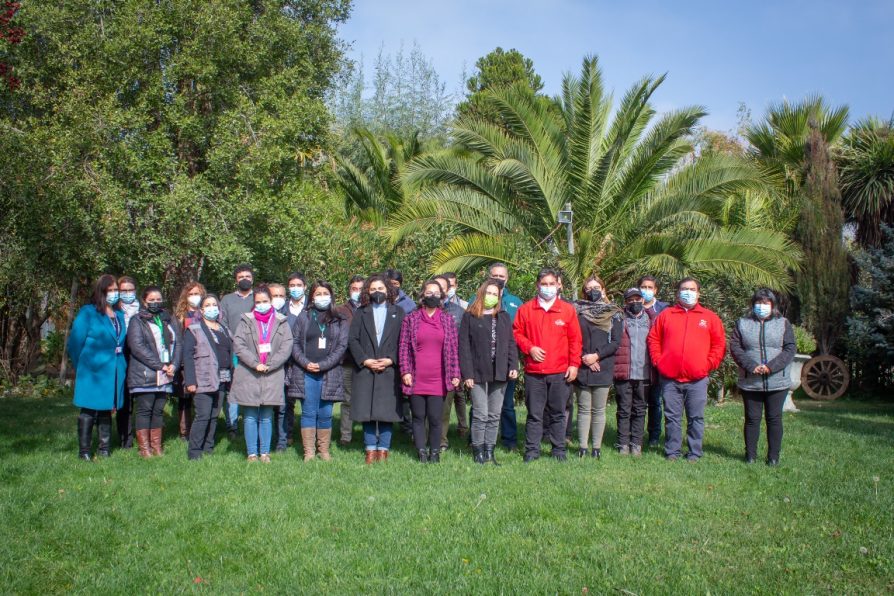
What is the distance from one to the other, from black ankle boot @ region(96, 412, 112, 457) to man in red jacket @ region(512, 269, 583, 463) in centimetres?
477

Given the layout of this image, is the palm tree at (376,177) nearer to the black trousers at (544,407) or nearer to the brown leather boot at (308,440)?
the brown leather boot at (308,440)

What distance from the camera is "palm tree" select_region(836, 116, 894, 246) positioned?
16.0m

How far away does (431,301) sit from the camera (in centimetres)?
835

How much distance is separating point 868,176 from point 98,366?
51.2 ft

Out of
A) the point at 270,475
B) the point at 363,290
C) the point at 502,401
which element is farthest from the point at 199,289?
the point at 502,401

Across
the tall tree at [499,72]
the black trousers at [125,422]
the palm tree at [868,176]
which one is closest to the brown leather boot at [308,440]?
the black trousers at [125,422]

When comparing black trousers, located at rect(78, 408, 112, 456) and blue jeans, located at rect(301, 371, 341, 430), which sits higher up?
blue jeans, located at rect(301, 371, 341, 430)

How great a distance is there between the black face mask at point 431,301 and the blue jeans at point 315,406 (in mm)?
1458

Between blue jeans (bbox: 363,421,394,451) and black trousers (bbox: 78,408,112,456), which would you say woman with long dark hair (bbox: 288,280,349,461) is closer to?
blue jeans (bbox: 363,421,394,451)

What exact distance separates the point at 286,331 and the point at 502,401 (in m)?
2.61

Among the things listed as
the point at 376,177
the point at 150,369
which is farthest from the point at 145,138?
the point at 376,177

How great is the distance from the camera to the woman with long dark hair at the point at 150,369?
334 inches

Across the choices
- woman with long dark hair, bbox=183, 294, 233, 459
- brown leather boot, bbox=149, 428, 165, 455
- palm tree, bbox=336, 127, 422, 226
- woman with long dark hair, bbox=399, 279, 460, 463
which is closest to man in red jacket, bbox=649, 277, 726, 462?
woman with long dark hair, bbox=399, 279, 460, 463

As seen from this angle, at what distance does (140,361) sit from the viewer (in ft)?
27.8
